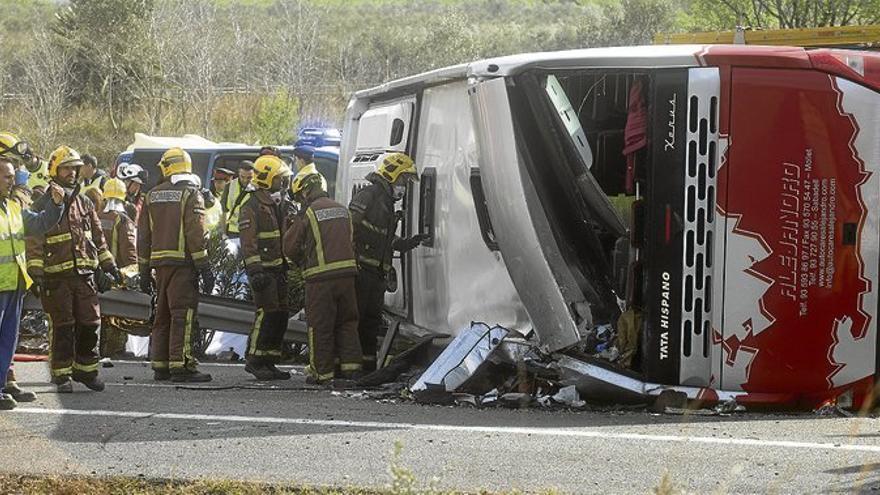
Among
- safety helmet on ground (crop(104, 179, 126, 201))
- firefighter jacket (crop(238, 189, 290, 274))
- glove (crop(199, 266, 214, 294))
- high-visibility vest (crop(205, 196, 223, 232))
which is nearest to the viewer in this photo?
firefighter jacket (crop(238, 189, 290, 274))

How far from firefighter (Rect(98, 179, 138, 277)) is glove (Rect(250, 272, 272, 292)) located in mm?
2584

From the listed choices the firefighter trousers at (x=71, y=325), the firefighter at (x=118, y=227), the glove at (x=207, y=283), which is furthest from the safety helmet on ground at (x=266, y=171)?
the firefighter at (x=118, y=227)

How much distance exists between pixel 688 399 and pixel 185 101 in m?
32.1

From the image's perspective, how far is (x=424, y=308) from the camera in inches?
408

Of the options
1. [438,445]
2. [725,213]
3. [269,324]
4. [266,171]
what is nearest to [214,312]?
[269,324]

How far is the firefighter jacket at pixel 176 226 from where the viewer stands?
10.6 meters

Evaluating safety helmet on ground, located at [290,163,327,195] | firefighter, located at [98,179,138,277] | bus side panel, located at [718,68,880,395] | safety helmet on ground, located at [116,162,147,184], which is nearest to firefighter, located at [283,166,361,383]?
safety helmet on ground, located at [290,163,327,195]

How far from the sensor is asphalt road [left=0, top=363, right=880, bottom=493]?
6516mm

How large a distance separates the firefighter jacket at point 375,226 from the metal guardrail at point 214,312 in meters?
1.40

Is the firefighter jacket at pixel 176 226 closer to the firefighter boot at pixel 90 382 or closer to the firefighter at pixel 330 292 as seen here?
the firefighter at pixel 330 292

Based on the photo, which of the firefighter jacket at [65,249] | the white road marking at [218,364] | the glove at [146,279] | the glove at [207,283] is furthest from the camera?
the glove at [207,283]

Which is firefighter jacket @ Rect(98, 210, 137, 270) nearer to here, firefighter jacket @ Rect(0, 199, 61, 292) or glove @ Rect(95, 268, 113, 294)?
glove @ Rect(95, 268, 113, 294)

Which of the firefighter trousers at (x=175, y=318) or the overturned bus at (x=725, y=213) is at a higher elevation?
the overturned bus at (x=725, y=213)

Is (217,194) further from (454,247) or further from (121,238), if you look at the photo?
(454,247)
